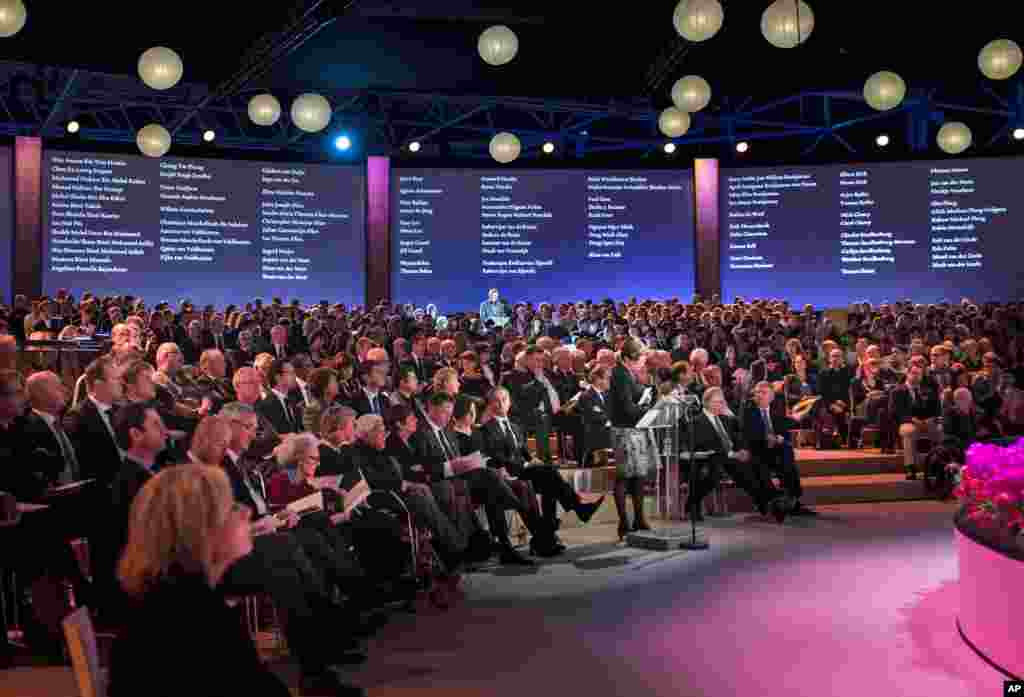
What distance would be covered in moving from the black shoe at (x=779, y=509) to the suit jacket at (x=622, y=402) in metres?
1.50

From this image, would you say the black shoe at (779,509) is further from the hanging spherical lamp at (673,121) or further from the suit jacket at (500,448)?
the hanging spherical lamp at (673,121)

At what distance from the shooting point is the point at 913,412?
467 inches

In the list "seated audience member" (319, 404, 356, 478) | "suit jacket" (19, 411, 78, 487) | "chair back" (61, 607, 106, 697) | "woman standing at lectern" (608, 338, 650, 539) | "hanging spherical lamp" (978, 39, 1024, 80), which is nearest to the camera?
"chair back" (61, 607, 106, 697)

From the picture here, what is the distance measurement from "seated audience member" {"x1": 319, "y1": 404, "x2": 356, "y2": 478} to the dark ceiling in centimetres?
617

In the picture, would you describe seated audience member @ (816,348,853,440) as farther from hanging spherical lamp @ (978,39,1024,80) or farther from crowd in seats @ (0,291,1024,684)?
hanging spherical lamp @ (978,39,1024,80)

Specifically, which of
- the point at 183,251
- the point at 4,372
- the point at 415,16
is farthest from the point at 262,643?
the point at 183,251

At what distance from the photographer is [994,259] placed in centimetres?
1833

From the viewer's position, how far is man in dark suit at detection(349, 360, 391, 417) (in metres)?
8.70

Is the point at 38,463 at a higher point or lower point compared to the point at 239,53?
lower

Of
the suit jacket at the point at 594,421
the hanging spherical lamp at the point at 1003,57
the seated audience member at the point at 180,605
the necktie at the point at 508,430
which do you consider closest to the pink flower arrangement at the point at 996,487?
A: the necktie at the point at 508,430

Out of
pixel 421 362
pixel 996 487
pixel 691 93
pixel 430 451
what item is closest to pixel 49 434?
pixel 430 451

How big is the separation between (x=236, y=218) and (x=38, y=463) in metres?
13.0

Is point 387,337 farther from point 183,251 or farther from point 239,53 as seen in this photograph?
point 183,251

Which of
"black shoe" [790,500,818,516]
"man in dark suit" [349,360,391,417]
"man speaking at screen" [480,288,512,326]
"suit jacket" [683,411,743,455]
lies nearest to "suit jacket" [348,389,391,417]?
"man in dark suit" [349,360,391,417]
